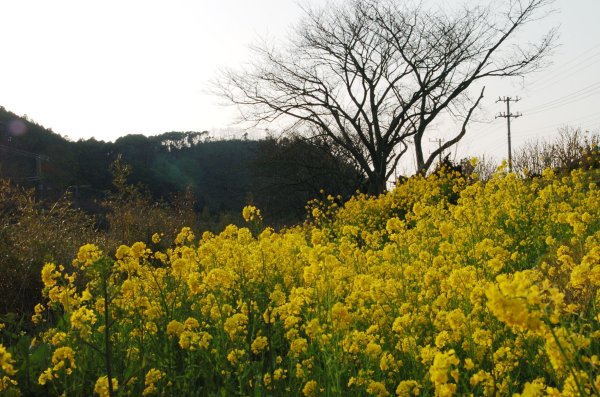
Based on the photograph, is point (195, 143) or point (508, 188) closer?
point (508, 188)

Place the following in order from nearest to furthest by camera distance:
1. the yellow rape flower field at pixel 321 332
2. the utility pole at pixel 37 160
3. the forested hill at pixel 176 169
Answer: the yellow rape flower field at pixel 321 332 → the utility pole at pixel 37 160 → the forested hill at pixel 176 169

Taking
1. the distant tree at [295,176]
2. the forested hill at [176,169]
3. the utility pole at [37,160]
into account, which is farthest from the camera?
the distant tree at [295,176]

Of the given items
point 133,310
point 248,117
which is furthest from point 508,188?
point 248,117

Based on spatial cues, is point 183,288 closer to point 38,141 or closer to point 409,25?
point 409,25

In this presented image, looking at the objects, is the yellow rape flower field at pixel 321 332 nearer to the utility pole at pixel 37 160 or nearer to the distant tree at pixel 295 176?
the utility pole at pixel 37 160

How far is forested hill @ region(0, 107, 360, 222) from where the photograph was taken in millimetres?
25234

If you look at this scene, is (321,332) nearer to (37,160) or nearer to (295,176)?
(295,176)

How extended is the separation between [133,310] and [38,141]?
26332mm

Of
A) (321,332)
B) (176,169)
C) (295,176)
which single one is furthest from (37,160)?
(321,332)

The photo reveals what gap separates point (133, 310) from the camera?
154 inches

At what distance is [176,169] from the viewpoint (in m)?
34.6

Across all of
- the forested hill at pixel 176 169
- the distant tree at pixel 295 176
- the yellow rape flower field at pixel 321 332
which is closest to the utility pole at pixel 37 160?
the forested hill at pixel 176 169

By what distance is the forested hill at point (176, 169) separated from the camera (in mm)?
25234

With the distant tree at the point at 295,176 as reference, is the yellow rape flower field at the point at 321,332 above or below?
below
